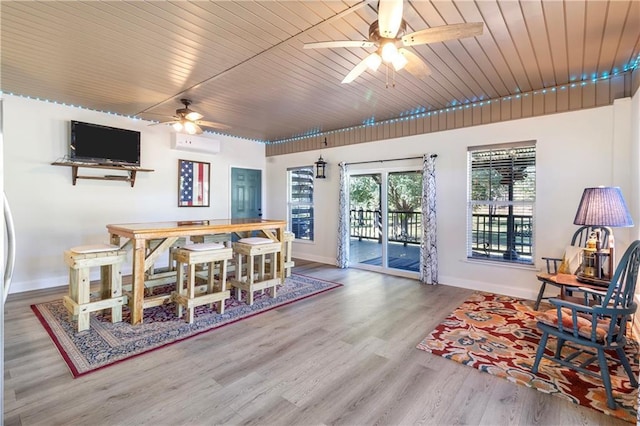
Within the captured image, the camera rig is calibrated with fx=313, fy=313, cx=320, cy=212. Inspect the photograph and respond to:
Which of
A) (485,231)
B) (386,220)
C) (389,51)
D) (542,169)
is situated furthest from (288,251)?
(542,169)

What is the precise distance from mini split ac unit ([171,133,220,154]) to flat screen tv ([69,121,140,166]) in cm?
64

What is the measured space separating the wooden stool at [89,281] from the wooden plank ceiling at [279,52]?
74.8 inches

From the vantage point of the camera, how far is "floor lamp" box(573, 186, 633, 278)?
265 centimetres

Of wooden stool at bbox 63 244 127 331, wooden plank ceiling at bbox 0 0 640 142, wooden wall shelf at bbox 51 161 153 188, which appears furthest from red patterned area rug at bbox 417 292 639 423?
wooden wall shelf at bbox 51 161 153 188

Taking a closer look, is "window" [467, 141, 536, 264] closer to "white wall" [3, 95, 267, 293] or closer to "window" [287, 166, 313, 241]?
"window" [287, 166, 313, 241]

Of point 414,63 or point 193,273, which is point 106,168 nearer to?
point 193,273

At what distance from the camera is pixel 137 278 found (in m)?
3.11

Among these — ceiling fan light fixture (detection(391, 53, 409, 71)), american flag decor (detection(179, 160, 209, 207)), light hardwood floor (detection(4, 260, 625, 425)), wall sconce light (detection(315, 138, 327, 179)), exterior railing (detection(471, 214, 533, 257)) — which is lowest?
light hardwood floor (detection(4, 260, 625, 425))

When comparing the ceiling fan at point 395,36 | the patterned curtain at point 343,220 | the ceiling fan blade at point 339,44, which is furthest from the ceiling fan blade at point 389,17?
the patterned curtain at point 343,220

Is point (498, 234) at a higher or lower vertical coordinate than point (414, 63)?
lower

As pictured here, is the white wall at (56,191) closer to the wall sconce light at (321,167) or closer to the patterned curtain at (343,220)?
the wall sconce light at (321,167)

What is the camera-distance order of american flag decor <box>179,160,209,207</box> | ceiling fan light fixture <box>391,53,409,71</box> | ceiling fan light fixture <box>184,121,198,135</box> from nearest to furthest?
ceiling fan light fixture <box>391,53,409,71</box> → ceiling fan light fixture <box>184,121,198,135</box> → american flag decor <box>179,160,209,207</box>

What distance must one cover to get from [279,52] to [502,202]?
138 inches

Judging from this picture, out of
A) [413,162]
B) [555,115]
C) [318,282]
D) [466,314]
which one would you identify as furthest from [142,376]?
[555,115]
